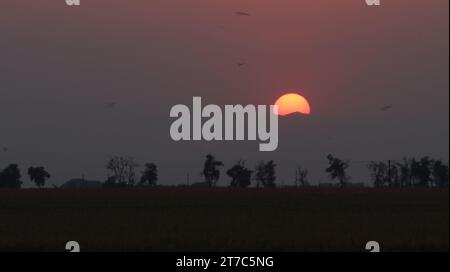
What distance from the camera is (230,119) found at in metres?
43.9

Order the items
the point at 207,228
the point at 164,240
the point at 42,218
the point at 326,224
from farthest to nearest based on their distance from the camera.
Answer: the point at 42,218, the point at 326,224, the point at 207,228, the point at 164,240

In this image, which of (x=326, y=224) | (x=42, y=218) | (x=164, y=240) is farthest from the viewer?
(x=42, y=218)

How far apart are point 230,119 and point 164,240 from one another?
10.6 metres

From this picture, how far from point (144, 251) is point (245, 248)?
3.97 m
